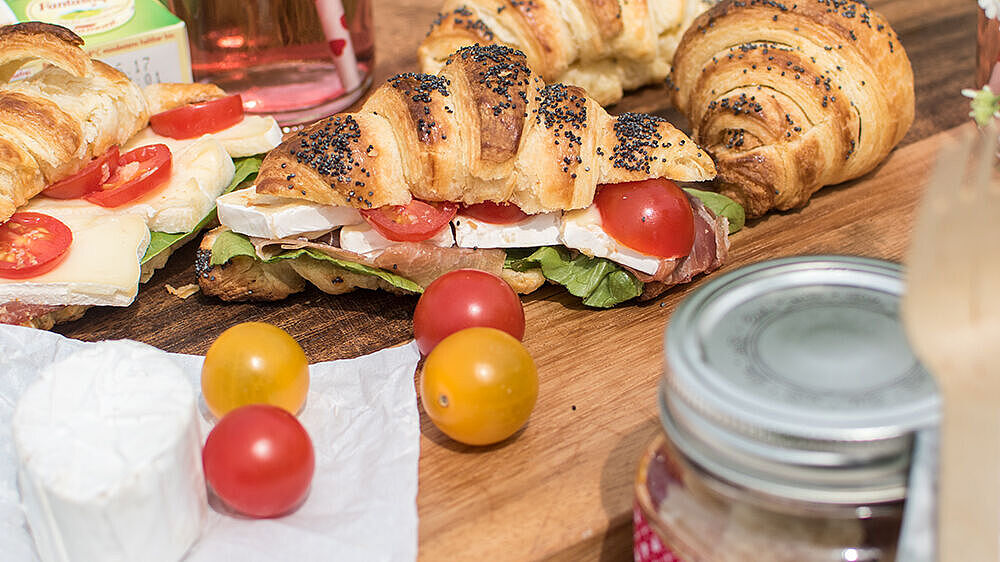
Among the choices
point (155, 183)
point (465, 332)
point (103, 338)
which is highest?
point (465, 332)

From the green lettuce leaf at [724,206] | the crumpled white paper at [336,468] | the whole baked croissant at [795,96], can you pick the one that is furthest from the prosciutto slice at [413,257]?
the whole baked croissant at [795,96]

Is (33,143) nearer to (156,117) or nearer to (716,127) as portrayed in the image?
(156,117)

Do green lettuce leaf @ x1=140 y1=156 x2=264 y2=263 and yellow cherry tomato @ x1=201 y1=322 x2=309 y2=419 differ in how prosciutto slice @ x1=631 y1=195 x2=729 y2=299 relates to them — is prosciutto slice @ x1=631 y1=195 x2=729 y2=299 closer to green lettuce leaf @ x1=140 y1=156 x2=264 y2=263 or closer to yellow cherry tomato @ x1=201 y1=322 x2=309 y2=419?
yellow cherry tomato @ x1=201 y1=322 x2=309 y2=419

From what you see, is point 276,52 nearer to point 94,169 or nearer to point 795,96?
point 94,169

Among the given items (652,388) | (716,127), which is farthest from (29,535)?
(716,127)

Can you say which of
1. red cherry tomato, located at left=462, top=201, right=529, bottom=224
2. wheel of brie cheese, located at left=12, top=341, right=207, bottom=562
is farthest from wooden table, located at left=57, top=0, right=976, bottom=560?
wheel of brie cheese, located at left=12, top=341, right=207, bottom=562

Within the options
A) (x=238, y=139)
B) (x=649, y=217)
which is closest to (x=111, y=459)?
(x=649, y=217)
